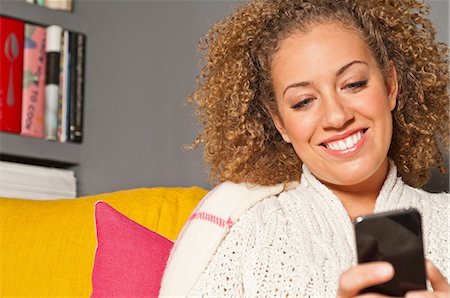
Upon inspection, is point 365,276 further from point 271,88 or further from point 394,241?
point 271,88

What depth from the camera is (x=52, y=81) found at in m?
2.83

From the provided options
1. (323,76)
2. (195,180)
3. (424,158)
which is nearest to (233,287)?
(323,76)

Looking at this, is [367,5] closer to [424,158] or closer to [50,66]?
[424,158]

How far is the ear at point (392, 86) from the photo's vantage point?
1720 millimetres

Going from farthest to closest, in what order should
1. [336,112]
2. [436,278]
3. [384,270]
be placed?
[336,112]
[436,278]
[384,270]

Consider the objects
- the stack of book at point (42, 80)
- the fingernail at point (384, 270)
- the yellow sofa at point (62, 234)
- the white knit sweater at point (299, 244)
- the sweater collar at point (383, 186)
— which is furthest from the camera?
the stack of book at point (42, 80)

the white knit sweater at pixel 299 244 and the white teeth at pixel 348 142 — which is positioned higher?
the white teeth at pixel 348 142

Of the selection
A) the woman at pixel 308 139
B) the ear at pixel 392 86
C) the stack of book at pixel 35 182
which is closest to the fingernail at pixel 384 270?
the woman at pixel 308 139

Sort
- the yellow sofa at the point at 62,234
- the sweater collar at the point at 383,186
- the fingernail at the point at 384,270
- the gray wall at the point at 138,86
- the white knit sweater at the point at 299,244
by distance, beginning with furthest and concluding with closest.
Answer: the gray wall at the point at 138,86 < the yellow sofa at the point at 62,234 < the sweater collar at the point at 383,186 < the white knit sweater at the point at 299,244 < the fingernail at the point at 384,270

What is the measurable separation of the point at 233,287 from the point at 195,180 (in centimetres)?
91

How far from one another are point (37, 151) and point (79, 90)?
0.24 metres

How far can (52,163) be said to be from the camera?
287 cm

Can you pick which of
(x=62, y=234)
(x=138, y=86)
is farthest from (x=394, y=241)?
(x=138, y=86)

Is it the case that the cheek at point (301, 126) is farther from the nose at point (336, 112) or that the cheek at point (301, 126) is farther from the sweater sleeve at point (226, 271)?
the sweater sleeve at point (226, 271)
